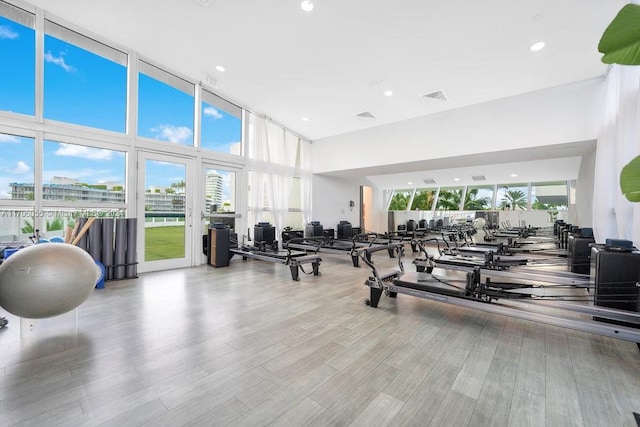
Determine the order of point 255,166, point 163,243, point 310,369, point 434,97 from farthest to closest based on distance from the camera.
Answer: point 255,166 < point 434,97 < point 163,243 < point 310,369

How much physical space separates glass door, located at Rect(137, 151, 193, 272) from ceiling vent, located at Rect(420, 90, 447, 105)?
5463 millimetres

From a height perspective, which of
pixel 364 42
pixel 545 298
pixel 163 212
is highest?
pixel 364 42

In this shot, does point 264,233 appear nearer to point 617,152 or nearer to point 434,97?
point 434,97

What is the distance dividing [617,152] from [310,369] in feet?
16.7

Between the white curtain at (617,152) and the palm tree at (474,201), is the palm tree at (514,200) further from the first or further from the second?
the white curtain at (617,152)

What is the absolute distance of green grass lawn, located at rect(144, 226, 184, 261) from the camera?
17.3ft

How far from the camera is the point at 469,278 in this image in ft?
9.47

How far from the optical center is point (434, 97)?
5.91 meters

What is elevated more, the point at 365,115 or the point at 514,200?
the point at 365,115

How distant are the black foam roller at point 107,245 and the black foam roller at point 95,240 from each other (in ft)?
0.17

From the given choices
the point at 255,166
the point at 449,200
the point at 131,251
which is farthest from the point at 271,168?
the point at 449,200

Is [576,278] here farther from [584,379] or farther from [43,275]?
[43,275]

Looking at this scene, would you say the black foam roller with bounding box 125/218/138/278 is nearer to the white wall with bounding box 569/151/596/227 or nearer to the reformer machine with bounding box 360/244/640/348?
the reformer machine with bounding box 360/244/640/348

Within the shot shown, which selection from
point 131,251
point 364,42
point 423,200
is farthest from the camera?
point 423,200
